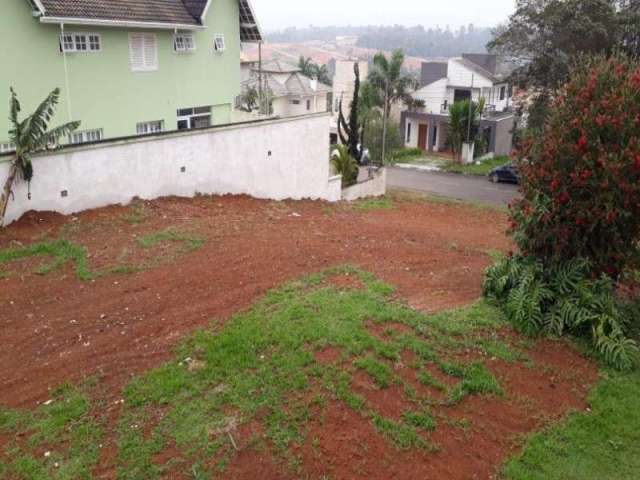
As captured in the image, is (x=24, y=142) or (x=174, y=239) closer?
(x=174, y=239)

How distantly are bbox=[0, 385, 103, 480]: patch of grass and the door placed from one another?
165 ft

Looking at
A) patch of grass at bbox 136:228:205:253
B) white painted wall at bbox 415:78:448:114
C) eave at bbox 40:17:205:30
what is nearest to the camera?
patch of grass at bbox 136:228:205:253

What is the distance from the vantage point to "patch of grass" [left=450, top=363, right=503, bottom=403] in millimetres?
7609

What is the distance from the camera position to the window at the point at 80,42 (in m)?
19.3

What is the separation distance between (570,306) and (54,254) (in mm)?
9746

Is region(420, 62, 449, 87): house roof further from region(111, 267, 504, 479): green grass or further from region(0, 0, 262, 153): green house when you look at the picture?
region(111, 267, 504, 479): green grass

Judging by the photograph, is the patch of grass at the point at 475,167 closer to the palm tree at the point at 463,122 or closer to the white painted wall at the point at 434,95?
the palm tree at the point at 463,122

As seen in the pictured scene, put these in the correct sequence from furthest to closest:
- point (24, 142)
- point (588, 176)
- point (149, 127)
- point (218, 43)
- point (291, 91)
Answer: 1. point (291, 91)
2. point (218, 43)
3. point (149, 127)
4. point (24, 142)
5. point (588, 176)

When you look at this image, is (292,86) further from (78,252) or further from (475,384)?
(475,384)

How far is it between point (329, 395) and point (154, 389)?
2.17 metres

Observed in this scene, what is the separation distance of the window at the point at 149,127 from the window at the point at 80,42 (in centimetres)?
323

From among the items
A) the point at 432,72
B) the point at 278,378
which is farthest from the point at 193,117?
the point at 432,72

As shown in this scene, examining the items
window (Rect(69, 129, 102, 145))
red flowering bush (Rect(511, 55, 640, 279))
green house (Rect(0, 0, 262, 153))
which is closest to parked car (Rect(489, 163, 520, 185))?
green house (Rect(0, 0, 262, 153))

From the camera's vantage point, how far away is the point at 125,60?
21.4 meters
